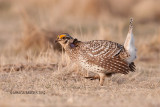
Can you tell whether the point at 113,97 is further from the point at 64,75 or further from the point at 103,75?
the point at 64,75

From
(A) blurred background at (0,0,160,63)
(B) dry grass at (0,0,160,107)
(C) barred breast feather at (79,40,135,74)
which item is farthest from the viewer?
(A) blurred background at (0,0,160,63)

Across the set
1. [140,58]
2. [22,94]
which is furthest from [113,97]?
[140,58]

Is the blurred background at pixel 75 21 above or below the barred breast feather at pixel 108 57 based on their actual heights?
above

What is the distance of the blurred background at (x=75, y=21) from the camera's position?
41.5 feet

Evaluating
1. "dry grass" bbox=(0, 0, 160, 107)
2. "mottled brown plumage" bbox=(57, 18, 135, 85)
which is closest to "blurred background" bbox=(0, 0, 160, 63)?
"dry grass" bbox=(0, 0, 160, 107)

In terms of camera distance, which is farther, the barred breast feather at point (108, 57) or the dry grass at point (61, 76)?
the barred breast feather at point (108, 57)

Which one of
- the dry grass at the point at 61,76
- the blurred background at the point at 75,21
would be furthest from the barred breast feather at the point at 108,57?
the blurred background at the point at 75,21

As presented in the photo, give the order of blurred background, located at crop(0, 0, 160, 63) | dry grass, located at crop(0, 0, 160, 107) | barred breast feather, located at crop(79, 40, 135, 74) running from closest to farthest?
dry grass, located at crop(0, 0, 160, 107), barred breast feather, located at crop(79, 40, 135, 74), blurred background, located at crop(0, 0, 160, 63)

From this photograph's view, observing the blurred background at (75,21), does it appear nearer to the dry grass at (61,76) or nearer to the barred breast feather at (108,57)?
the dry grass at (61,76)

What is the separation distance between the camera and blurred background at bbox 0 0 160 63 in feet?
41.5

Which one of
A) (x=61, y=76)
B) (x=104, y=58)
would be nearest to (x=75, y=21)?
(x=61, y=76)

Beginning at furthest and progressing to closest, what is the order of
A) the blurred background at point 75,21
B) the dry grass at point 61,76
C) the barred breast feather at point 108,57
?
1. the blurred background at point 75,21
2. the barred breast feather at point 108,57
3. the dry grass at point 61,76

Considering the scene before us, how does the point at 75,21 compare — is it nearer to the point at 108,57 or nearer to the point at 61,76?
the point at 61,76

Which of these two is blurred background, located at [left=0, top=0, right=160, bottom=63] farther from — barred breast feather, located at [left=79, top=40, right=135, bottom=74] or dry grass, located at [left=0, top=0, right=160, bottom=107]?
barred breast feather, located at [left=79, top=40, right=135, bottom=74]
